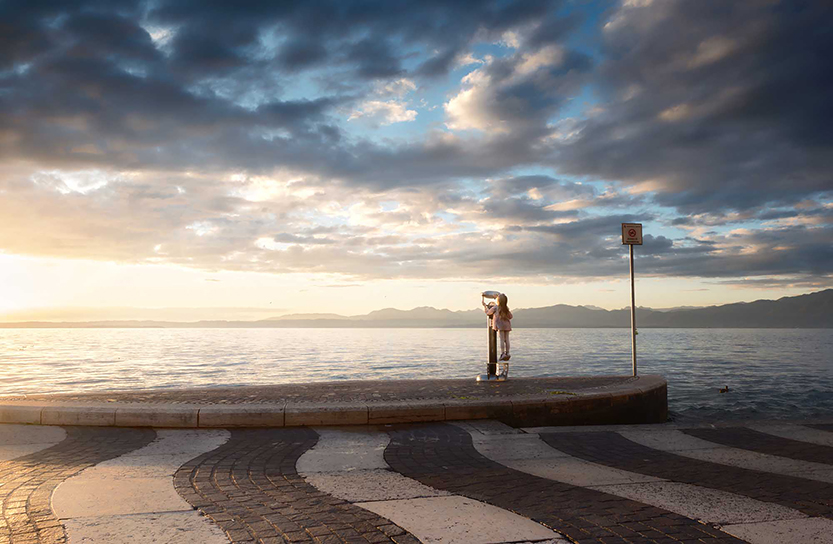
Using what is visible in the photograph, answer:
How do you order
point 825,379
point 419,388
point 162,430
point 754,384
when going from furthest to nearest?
→ point 825,379 → point 754,384 → point 419,388 → point 162,430

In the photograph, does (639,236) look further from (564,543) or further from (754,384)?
(754,384)

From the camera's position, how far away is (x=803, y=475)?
5.45 m

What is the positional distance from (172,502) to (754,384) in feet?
76.9

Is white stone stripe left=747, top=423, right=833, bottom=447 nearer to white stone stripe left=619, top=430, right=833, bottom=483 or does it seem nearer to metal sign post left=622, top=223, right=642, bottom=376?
white stone stripe left=619, top=430, right=833, bottom=483

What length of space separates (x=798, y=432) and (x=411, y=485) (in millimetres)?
6278

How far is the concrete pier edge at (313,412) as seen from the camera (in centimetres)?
771

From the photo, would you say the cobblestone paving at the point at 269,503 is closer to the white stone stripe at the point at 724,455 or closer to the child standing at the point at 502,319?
the white stone stripe at the point at 724,455

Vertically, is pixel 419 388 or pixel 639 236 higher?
pixel 639 236

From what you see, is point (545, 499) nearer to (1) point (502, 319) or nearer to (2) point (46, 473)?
(2) point (46, 473)

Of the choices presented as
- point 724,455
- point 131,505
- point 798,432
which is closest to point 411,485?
point 131,505

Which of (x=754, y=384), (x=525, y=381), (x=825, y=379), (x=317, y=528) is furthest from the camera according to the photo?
(x=825, y=379)

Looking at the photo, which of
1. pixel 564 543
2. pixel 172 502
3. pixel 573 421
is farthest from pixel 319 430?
pixel 564 543

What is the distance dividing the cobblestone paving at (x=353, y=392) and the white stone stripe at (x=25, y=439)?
130 cm

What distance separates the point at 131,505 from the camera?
4.16 meters
